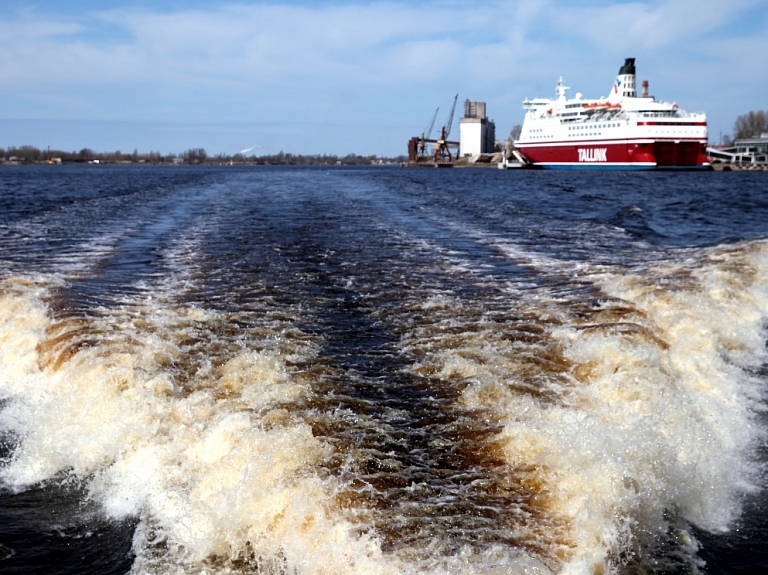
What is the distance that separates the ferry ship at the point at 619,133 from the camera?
2837 inches

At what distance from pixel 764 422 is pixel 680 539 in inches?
107

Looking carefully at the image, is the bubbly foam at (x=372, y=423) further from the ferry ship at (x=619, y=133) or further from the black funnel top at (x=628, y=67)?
the black funnel top at (x=628, y=67)

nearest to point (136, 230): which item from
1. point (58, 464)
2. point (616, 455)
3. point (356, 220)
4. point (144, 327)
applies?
point (356, 220)

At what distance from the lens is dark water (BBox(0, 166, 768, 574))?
15.2ft

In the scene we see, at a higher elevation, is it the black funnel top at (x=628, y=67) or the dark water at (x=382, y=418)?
the black funnel top at (x=628, y=67)

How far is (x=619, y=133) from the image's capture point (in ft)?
242

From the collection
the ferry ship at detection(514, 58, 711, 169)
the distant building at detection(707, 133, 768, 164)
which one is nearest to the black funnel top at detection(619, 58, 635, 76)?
the ferry ship at detection(514, 58, 711, 169)

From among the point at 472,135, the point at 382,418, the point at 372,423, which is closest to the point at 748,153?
the point at 472,135

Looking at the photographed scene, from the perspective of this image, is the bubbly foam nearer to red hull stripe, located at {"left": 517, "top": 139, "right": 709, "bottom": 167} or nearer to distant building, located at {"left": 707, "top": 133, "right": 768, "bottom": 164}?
red hull stripe, located at {"left": 517, "top": 139, "right": 709, "bottom": 167}

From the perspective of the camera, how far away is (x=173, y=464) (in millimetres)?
5602

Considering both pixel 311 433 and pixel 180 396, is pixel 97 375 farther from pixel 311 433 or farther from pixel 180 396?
pixel 311 433

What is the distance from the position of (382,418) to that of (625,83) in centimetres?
8534

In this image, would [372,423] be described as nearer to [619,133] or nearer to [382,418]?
[382,418]

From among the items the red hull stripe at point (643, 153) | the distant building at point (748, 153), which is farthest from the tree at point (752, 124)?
the red hull stripe at point (643, 153)
